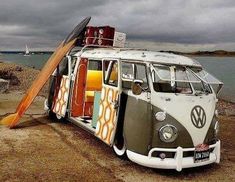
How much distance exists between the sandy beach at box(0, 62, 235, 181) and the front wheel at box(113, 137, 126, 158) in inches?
6.1

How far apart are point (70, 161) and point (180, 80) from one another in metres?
2.80

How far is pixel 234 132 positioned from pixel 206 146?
4625mm

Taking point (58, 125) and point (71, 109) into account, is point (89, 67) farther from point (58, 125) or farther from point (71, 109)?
point (58, 125)

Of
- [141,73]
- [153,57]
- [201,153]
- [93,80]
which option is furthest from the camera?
[93,80]

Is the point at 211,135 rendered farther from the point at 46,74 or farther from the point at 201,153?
the point at 46,74

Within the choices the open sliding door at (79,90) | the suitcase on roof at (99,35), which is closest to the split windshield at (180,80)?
the open sliding door at (79,90)

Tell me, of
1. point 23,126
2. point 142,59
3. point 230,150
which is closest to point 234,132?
point 230,150

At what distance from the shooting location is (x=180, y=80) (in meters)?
7.48

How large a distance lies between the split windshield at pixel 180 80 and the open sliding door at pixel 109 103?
0.82 meters

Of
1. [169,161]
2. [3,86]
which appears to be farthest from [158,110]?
[3,86]

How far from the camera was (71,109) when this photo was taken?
33.7 ft

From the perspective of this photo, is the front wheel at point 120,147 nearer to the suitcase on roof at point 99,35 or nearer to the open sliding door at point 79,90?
the open sliding door at point 79,90

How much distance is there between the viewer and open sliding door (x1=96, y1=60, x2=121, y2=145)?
7.71 m

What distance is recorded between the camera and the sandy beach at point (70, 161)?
6973 mm
